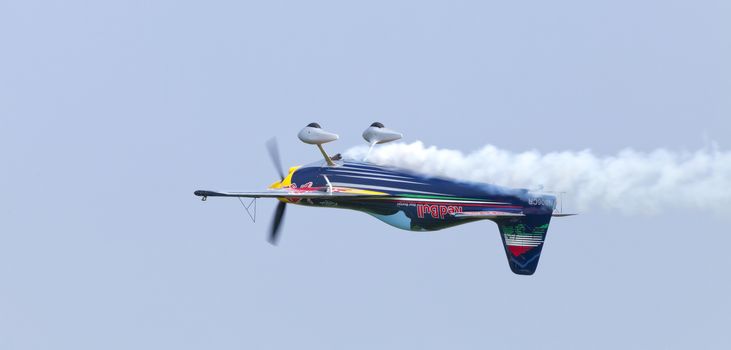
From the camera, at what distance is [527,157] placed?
45.6 metres

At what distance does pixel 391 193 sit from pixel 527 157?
437 cm

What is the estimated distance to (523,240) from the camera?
46.1m

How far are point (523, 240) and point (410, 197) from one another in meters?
3.59

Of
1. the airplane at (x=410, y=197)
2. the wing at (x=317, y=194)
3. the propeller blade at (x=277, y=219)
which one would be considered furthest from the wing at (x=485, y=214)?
the propeller blade at (x=277, y=219)

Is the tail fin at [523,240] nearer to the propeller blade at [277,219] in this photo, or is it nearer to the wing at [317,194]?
the wing at [317,194]

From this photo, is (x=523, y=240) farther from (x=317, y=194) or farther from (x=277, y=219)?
(x=277, y=219)

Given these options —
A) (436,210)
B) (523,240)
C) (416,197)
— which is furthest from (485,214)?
(416,197)

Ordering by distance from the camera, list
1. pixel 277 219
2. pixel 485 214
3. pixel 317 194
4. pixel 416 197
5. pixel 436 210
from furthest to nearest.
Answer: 1. pixel 277 219
2. pixel 317 194
3. pixel 416 197
4. pixel 436 210
5. pixel 485 214

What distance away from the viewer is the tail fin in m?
45.8

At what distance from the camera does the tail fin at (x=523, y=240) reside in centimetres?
4581

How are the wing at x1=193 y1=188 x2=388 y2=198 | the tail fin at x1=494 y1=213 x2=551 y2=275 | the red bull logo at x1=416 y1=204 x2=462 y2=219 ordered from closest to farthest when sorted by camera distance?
the tail fin at x1=494 y1=213 x2=551 y2=275 → the red bull logo at x1=416 y1=204 x2=462 y2=219 → the wing at x1=193 y1=188 x2=388 y2=198

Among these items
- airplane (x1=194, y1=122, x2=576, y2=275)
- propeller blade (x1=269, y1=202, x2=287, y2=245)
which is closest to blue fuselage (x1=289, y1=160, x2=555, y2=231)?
airplane (x1=194, y1=122, x2=576, y2=275)

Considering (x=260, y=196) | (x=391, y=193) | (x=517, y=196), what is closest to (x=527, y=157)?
(x=517, y=196)

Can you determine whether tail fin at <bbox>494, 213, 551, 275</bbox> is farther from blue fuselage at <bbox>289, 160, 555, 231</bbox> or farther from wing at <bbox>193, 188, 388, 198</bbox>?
wing at <bbox>193, 188, 388, 198</bbox>
